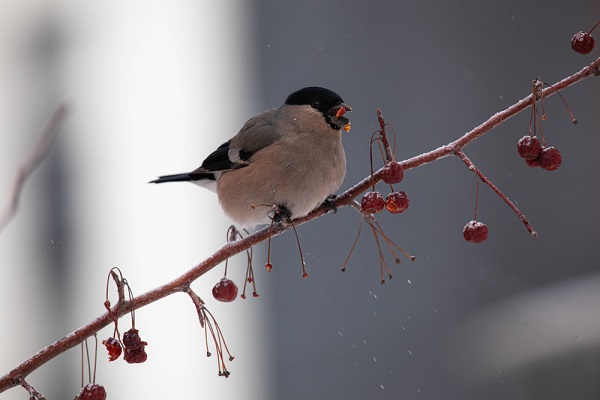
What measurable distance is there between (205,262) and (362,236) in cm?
210

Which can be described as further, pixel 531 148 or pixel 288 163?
pixel 288 163

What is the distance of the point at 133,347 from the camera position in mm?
1144

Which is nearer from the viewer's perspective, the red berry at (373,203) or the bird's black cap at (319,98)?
the red berry at (373,203)

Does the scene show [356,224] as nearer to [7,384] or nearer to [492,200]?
[492,200]

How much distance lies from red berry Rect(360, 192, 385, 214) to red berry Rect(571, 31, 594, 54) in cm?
37

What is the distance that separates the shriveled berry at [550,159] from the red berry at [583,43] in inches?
6.2

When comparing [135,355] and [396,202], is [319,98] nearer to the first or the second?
[396,202]

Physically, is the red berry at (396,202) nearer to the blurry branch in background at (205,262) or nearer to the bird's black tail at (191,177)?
the blurry branch in background at (205,262)

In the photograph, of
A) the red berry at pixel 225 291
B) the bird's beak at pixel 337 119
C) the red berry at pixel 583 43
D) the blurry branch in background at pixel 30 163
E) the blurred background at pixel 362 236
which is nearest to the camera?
the blurry branch in background at pixel 30 163

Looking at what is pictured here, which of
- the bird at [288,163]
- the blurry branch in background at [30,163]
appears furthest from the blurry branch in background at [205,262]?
the bird at [288,163]

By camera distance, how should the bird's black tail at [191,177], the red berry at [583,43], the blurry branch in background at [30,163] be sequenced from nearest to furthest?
the blurry branch in background at [30,163] < the red berry at [583,43] < the bird's black tail at [191,177]

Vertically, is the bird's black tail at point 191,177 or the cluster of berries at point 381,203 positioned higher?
the bird's black tail at point 191,177

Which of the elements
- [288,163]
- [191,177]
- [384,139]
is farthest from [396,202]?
[191,177]

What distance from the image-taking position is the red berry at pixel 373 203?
1.24m
